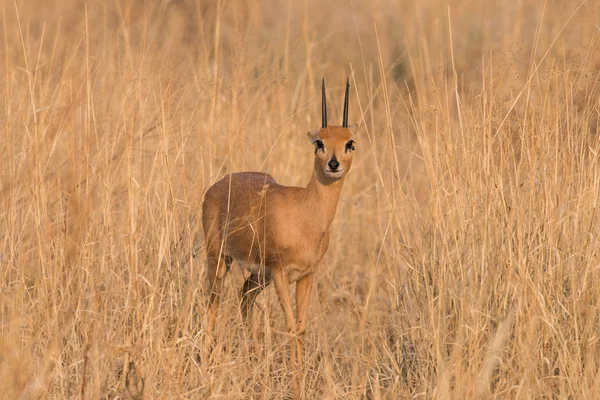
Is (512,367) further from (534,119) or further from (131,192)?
(131,192)

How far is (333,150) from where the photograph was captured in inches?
215

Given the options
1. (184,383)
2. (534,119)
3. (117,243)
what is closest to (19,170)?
(117,243)

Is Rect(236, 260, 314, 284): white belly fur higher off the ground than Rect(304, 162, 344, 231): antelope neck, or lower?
lower

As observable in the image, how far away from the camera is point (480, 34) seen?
42.3ft

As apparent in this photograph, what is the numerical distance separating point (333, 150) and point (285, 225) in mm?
594

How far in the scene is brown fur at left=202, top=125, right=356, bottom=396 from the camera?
5.55 meters

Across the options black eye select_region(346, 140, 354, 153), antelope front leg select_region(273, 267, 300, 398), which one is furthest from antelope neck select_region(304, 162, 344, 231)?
antelope front leg select_region(273, 267, 300, 398)

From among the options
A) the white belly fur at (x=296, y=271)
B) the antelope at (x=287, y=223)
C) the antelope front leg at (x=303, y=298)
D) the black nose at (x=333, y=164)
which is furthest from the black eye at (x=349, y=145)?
the antelope front leg at (x=303, y=298)

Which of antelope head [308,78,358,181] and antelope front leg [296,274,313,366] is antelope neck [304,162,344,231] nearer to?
antelope head [308,78,358,181]

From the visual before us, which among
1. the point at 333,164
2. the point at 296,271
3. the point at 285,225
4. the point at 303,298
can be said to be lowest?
the point at 303,298

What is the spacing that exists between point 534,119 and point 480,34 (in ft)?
26.7

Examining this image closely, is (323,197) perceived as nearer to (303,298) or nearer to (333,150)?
(333,150)

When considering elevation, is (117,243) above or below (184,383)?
above

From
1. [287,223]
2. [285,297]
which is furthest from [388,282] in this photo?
[287,223]
